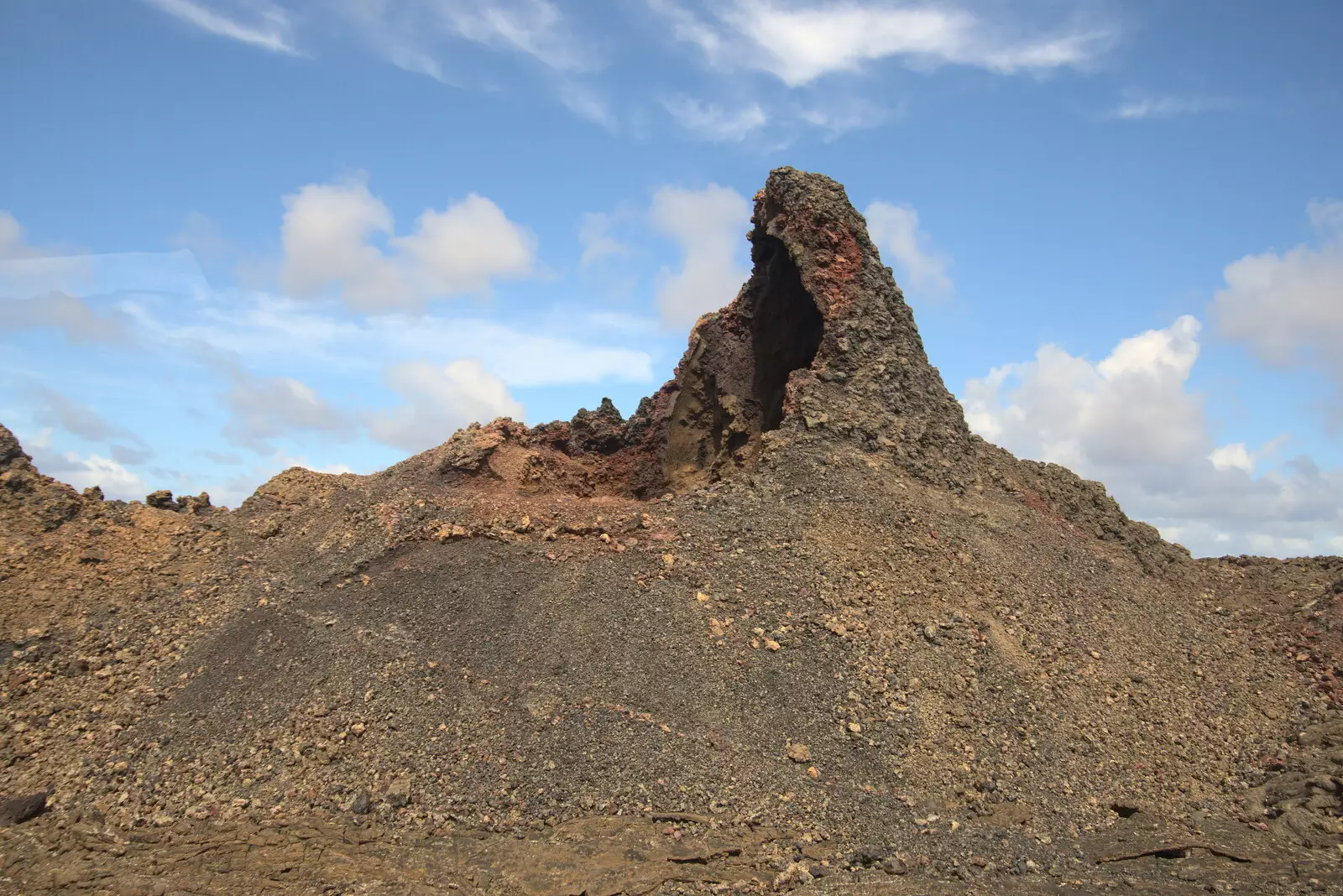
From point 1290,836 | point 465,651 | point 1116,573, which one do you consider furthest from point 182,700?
point 1116,573

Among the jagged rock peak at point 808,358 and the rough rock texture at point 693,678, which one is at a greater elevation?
the jagged rock peak at point 808,358

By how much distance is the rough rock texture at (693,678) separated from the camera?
34.0 feet

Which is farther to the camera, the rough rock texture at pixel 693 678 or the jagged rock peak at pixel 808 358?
the jagged rock peak at pixel 808 358

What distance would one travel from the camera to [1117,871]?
10.5 m

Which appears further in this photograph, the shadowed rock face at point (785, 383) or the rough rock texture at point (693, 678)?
the shadowed rock face at point (785, 383)

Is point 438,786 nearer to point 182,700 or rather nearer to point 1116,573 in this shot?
point 182,700

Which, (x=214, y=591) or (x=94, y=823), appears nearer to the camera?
(x=94, y=823)

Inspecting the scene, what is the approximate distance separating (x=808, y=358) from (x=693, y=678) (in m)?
10.0

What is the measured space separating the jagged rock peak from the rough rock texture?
0.09 m

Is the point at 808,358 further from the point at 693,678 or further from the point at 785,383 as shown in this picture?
the point at 693,678

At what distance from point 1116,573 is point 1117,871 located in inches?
324

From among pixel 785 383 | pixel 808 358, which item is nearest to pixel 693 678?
pixel 785 383

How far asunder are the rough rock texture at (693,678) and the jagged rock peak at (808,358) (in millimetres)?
95

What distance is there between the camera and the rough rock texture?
10375 millimetres
